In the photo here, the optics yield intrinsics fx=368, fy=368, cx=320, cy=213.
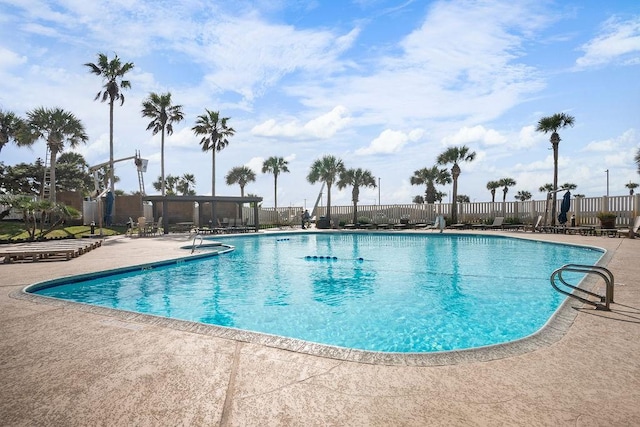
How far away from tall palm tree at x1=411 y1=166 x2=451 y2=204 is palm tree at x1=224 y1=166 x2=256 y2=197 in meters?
20.3

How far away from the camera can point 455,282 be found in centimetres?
887

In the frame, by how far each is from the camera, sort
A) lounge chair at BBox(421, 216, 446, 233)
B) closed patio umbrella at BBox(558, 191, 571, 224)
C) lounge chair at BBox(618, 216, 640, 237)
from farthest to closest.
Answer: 1. lounge chair at BBox(421, 216, 446, 233)
2. closed patio umbrella at BBox(558, 191, 571, 224)
3. lounge chair at BBox(618, 216, 640, 237)

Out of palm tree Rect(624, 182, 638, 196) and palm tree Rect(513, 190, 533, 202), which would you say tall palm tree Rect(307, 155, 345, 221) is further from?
palm tree Rect(624, 182, 638, 196)

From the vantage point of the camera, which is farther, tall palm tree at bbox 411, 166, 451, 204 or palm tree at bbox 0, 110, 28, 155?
tall palm tree at bbox 411, 166, 451, 204

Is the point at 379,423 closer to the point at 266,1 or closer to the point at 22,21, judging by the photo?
the point at 266,1

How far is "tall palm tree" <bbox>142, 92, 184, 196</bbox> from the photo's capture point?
99.2ft

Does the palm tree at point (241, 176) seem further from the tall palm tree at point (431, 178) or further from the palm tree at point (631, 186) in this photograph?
the palm tree at point (631, 186)

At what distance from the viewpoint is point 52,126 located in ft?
84.5

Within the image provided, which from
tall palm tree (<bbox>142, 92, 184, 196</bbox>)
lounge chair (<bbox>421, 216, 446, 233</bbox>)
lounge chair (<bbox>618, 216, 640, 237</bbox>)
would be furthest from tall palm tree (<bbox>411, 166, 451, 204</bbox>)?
tall palm tree (<bbox>142, 92, 184, 196</bbox>)

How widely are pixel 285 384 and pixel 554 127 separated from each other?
25.7 m

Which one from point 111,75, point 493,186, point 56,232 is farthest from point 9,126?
point 493,186

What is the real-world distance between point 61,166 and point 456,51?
133 ft

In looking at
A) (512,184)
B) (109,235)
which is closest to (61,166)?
(109,235)

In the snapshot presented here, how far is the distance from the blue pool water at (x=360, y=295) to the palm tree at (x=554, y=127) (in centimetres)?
1152
